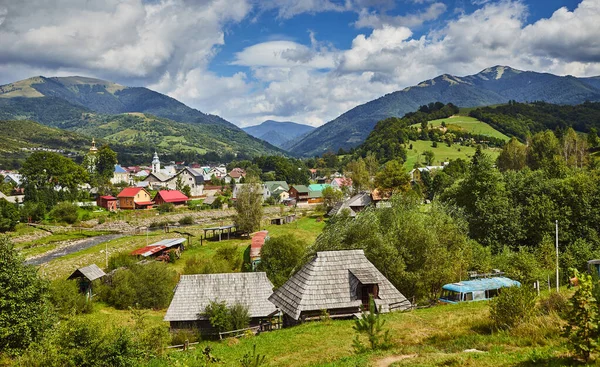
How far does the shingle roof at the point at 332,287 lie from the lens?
2245cm

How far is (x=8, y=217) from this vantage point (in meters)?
61.2

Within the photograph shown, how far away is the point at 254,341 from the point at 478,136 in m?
150

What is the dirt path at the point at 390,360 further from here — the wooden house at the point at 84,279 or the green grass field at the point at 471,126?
the green grass field at the point at 471,126

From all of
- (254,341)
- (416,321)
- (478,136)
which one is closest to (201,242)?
(254,341)

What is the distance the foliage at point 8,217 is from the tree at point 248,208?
3520 cm

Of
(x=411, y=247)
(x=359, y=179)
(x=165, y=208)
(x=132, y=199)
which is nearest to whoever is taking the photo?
(x=411, y=247)

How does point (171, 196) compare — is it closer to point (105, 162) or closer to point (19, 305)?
point (105, 162)

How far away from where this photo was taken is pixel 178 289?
26.2 m

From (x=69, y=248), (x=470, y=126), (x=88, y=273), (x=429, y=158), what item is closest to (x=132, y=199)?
(x=69, y=248)

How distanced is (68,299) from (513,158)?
3082 inches

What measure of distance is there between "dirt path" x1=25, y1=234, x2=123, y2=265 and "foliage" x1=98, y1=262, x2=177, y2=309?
20.3m

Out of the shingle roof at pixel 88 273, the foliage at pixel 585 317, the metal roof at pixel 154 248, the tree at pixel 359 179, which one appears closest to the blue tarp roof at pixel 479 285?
the foliage at pixel 585 317

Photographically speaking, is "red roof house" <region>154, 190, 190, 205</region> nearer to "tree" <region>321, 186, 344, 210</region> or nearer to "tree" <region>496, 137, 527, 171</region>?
"tree" <region>321, 186, 344, 210</region>

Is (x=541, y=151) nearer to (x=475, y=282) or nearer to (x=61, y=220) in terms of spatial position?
(x=475, y=282)
